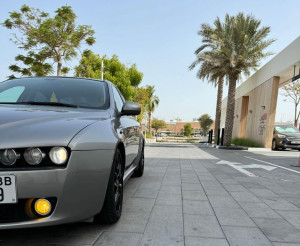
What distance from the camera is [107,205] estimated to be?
7.91ft

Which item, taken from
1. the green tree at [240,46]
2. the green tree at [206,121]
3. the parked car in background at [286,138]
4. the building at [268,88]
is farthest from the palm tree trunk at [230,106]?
the green tree at [206,121]

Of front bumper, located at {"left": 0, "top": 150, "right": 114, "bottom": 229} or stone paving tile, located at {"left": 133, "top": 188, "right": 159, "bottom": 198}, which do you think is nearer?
front bumper, located at {"left": 0, "top": 150, "right": 114, "bottom": 229}

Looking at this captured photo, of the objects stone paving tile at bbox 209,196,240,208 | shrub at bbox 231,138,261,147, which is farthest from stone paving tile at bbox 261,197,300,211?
shrub at bbox 231,138,261,147

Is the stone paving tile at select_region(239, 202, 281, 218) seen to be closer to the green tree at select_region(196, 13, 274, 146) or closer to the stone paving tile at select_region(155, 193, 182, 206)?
the stone paving tile at select_region(155, 193, 182, 206)

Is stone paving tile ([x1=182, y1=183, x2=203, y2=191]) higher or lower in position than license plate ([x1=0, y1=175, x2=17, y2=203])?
lower

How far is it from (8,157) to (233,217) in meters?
2.28

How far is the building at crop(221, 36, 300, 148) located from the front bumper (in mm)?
14668

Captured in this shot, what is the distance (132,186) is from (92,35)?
21788 mm

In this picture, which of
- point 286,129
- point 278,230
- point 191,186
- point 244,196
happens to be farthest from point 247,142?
point 278,230

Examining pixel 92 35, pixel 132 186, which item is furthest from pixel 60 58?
pixel 132 186

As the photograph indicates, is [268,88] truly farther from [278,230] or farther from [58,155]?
[58,155]

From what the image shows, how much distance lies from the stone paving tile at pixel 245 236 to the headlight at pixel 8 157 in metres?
1.78

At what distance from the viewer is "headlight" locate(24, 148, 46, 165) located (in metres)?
1.82

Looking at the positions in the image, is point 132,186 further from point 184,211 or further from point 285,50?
point 285,50
